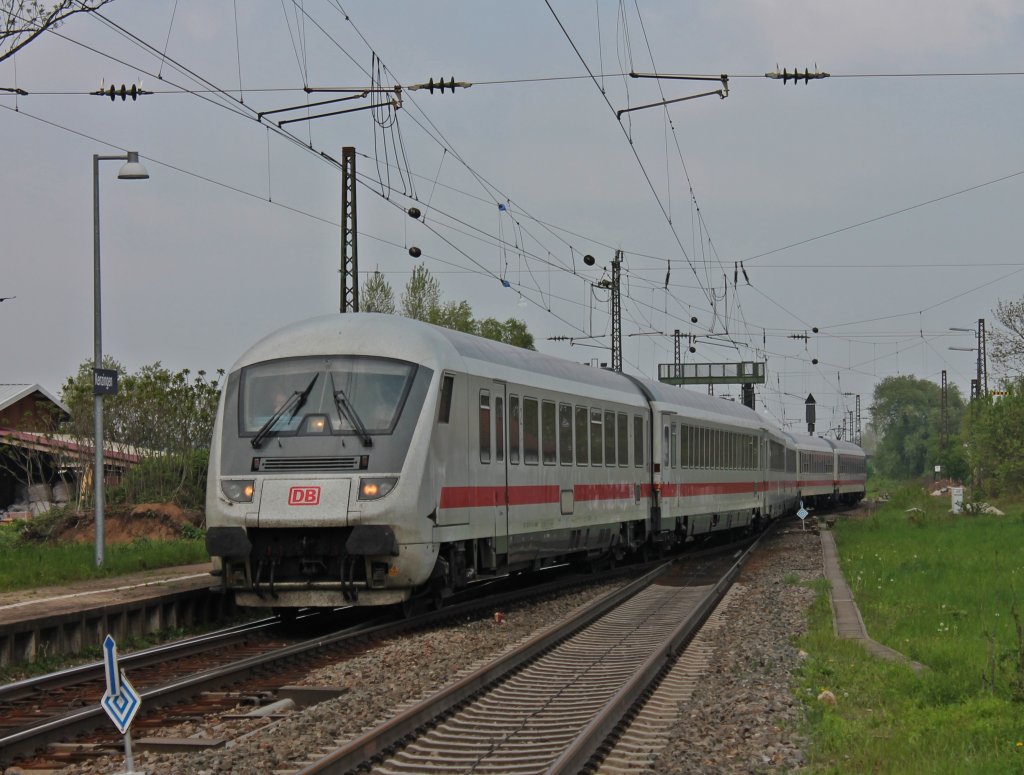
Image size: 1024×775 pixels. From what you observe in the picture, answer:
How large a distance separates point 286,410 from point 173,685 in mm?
4581

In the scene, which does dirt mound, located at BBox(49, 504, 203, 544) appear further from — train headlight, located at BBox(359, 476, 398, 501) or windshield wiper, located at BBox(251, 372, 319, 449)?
train headlight, located at BBox(359, 476, 398, 501)

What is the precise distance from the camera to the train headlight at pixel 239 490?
14.1 meters

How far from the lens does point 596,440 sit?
2130 cm

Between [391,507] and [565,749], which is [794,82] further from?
[565,749]

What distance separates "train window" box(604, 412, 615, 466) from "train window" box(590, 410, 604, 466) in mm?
252

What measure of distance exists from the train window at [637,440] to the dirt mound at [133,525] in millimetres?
10498

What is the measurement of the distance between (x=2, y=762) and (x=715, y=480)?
23861 mm

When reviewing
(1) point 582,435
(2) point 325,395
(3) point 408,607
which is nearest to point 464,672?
(3) point 408,607

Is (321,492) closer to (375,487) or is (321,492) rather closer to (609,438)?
(375,487)

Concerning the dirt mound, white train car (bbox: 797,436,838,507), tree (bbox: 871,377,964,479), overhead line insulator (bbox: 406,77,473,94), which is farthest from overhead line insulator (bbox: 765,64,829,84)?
tree (bbox: 871,377,964,479)

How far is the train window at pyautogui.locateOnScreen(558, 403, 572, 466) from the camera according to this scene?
19.2 meters

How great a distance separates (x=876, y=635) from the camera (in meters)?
14.1

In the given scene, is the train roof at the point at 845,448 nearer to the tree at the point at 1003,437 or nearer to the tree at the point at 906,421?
the tree at the point at 1003,437

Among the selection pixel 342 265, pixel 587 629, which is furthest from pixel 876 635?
pixel 342 265
